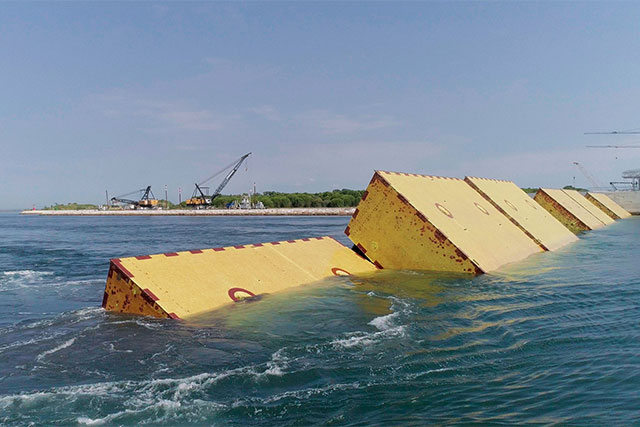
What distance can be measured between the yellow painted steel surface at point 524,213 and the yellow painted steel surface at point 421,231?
9.63ft

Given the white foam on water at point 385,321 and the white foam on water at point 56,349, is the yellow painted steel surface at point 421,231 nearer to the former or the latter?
the white foam on water at point 385,321

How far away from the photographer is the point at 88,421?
394 centimetres

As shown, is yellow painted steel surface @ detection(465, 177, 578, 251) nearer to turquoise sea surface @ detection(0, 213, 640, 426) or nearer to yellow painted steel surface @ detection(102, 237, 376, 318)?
yellow painted steel surface @ detection(102, 237, 376, 318)

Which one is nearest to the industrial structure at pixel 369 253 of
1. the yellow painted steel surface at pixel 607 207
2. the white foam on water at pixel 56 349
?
the white foam on water at pixel 56 349

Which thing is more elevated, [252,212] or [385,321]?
[252,212]

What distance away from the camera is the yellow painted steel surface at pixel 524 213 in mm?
17031

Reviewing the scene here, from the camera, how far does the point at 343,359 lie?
5289mm

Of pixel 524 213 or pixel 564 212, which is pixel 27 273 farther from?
pixel 564 212

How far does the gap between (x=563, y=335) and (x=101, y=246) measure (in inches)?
794

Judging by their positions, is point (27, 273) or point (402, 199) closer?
point (402, 199)

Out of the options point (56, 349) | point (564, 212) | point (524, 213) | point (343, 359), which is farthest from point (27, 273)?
point (564, 212)

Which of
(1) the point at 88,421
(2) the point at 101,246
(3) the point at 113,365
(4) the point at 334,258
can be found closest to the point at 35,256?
(2) the point at 101,246

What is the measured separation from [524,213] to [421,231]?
951 cm

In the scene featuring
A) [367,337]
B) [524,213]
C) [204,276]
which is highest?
[524,213]
